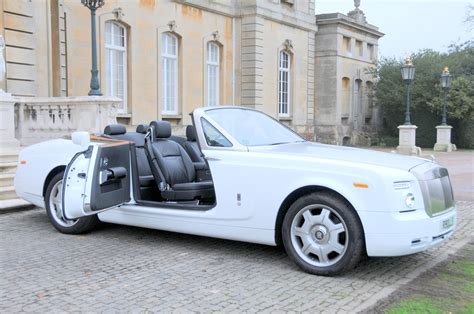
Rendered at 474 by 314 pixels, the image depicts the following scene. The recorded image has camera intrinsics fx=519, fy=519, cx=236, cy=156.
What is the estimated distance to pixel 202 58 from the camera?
23.5 metres

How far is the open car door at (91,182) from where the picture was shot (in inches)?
225

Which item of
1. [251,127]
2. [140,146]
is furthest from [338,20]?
[251,127]

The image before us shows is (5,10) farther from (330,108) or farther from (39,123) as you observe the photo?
(330,108)

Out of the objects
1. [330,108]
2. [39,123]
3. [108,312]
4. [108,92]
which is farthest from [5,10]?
[330,108]

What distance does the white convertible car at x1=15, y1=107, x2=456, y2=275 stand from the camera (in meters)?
4.91

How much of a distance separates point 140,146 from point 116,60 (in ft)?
43.8

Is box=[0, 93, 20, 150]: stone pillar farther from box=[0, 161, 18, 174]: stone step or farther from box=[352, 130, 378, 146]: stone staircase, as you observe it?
box=[352, 130, 378, 146]: stone staircase

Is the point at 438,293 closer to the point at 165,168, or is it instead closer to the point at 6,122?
the point at 165,168

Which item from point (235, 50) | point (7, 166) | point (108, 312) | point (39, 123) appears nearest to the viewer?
point (108, 312)

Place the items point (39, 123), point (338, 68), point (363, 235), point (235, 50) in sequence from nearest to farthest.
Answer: point (363, 235)
point (39, 123)
point (235, 50)
point (338, 68)

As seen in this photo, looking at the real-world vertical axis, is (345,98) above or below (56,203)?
above

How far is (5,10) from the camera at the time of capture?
14.2 metres

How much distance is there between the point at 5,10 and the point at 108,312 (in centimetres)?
1251

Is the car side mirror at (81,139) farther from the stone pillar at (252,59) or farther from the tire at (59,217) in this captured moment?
the stone pillar at (252,59)
